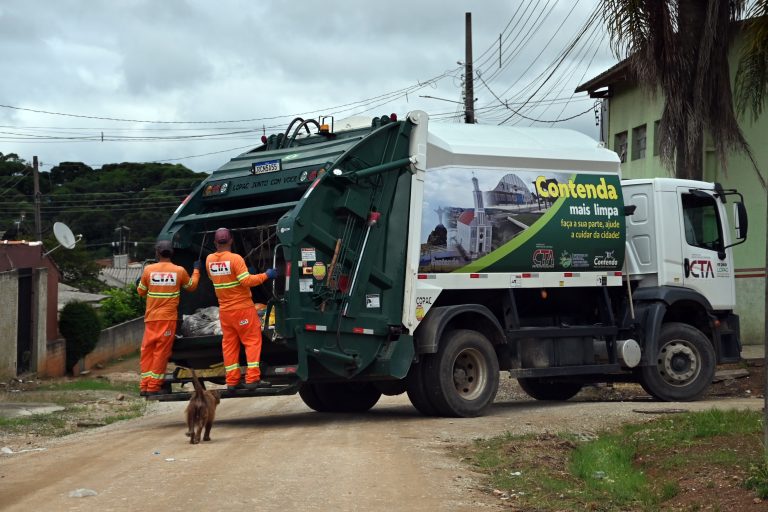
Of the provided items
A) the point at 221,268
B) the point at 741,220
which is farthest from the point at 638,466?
the point at 741,220

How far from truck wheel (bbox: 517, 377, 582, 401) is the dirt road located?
2564mm

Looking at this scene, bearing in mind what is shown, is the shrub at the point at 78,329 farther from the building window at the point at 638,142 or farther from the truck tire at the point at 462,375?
the truck tire at the point at 462,375

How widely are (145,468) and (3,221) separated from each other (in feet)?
176

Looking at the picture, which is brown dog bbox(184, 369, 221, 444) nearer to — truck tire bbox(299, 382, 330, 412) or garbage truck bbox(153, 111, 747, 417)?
garbage truck bbox(153, 111, 747, 417)

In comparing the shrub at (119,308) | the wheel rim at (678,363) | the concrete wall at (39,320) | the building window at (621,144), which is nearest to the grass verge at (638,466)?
the wheel rim at (678,363)

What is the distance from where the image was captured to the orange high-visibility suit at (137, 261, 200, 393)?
463 inches

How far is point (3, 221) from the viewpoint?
58.8 m

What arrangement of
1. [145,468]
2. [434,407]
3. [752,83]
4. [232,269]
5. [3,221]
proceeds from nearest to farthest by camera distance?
[145,468]
[232,269]
[434,407]
[752,83]
[3,221]

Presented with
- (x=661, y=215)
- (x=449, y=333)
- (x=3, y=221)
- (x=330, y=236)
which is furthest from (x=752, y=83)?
(x=3, y=221)

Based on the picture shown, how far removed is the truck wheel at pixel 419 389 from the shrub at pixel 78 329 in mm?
14903

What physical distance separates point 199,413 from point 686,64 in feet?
37.9

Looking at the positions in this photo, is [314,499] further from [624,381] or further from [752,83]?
[752,83]

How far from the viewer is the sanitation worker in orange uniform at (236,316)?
440 inches

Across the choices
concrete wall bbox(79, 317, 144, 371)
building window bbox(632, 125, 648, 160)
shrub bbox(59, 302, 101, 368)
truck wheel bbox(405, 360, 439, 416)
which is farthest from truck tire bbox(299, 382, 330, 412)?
building window bbox(632, 125, 648, 160)
